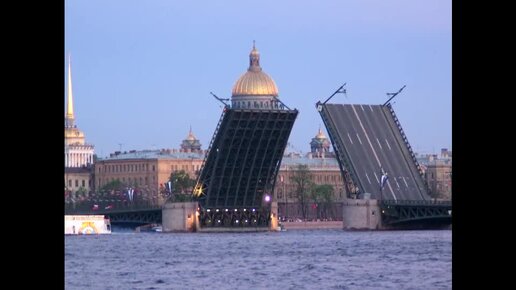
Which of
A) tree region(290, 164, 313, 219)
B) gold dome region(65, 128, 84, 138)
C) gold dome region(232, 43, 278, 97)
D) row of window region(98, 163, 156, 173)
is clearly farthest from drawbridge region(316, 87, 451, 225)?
gold dome region(65, 128, 84, 138)

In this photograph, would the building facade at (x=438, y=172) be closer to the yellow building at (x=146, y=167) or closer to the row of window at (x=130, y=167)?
the yellow building at (x=146, y=167)

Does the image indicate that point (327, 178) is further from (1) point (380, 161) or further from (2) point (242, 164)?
(2) point (242, 164)

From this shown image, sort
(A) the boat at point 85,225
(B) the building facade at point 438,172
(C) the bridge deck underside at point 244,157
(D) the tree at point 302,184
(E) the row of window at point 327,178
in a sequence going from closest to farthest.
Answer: (C) the bridge deck underside at point 244,157, (A) the boat at point 85,225, (B) the building facade at point 438,172, (D) the tree at point 302,184, (E) the row of window at point 327,178

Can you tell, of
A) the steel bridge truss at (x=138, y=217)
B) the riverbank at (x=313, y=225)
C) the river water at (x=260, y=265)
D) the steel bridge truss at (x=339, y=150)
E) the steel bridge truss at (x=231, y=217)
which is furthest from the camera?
the riverbank at (x=313, y=225)

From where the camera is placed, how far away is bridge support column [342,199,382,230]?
190 feet

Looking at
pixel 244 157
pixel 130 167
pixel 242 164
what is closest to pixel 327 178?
pixel 130 167

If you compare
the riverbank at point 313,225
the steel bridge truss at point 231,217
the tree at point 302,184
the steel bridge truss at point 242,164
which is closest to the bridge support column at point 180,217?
the steel bridge truss at point 231,217

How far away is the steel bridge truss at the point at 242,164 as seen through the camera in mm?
47406

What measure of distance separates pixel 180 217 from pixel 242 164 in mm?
10394

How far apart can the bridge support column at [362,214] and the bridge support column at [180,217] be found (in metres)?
5.21

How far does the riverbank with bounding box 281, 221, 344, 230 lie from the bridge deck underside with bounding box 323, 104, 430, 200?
23467 mm

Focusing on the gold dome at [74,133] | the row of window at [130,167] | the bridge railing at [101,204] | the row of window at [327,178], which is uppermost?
the gold dome at [74,133]
